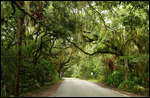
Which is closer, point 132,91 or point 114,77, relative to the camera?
point 132,91

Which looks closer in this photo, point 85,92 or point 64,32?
point 64,32

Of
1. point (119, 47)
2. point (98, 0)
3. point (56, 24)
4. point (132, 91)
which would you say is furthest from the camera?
point (119, 47)

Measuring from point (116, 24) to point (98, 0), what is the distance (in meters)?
5.22

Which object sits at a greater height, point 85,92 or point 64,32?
point 64,32

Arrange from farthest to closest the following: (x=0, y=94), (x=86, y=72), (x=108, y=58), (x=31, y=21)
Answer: (x=86, y=72) < (x=108, y=58) < (x=31, y=21) < (x=0, y=94)

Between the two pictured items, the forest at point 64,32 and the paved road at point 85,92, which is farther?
the paved road at point 85,92

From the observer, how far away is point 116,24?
33.1 feet

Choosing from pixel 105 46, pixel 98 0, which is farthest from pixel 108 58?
pixel 98 0

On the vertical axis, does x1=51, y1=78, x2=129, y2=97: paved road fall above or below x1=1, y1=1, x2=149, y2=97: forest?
below

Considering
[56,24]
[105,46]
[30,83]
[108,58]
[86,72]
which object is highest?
[56,24]

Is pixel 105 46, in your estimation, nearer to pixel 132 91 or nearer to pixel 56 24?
pixel 132 91

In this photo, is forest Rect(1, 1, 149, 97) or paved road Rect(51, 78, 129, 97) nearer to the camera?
forest Rect(1, 1, 149, 97)

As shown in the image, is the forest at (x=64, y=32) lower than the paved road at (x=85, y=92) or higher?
higher

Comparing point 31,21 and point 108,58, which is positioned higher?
point 31,21
